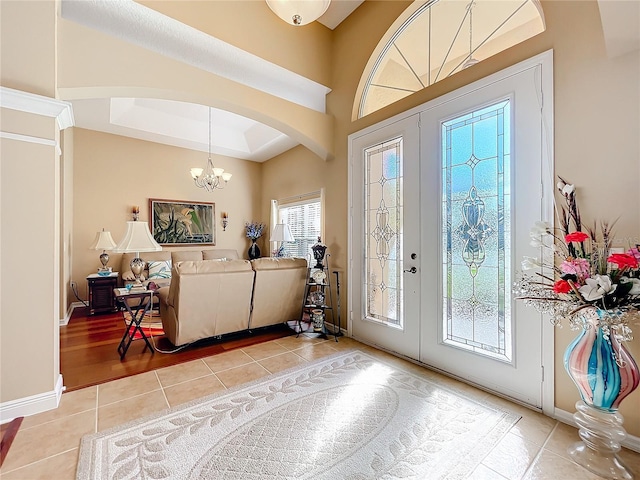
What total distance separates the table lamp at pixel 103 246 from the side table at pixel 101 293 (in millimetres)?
110

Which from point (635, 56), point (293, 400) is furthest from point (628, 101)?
point (293, 400)

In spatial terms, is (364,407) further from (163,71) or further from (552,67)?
(163,71)

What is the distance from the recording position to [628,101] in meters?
1.75

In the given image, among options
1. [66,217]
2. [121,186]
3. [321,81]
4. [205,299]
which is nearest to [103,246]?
[66,217]

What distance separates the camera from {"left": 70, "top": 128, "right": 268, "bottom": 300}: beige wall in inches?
206

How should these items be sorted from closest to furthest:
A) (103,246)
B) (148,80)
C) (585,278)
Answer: (585,278)
(148,80)
(103,246)

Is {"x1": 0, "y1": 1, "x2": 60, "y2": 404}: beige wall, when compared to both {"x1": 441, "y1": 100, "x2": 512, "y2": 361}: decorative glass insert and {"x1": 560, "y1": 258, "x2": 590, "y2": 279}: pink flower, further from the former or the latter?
{"x1": 560, "y1": 258, "x2": 590, "y2": 279}: pink flower

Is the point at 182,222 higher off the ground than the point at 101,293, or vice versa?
the point at 182,222

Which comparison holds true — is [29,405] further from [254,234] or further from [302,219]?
[254,234]

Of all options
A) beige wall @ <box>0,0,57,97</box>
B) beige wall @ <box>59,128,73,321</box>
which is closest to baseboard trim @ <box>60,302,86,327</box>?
beige wall @ <box>59,128,73,321</box>

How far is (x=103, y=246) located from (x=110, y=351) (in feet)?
8.41

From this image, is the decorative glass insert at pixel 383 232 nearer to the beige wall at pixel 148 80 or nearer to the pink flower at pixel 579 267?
the beige wall at pixel 148 80

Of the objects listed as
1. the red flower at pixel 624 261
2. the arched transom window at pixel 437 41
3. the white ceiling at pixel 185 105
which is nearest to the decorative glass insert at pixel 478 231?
the arched transom window at pixel 437 41

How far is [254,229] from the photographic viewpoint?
22.9 feet
